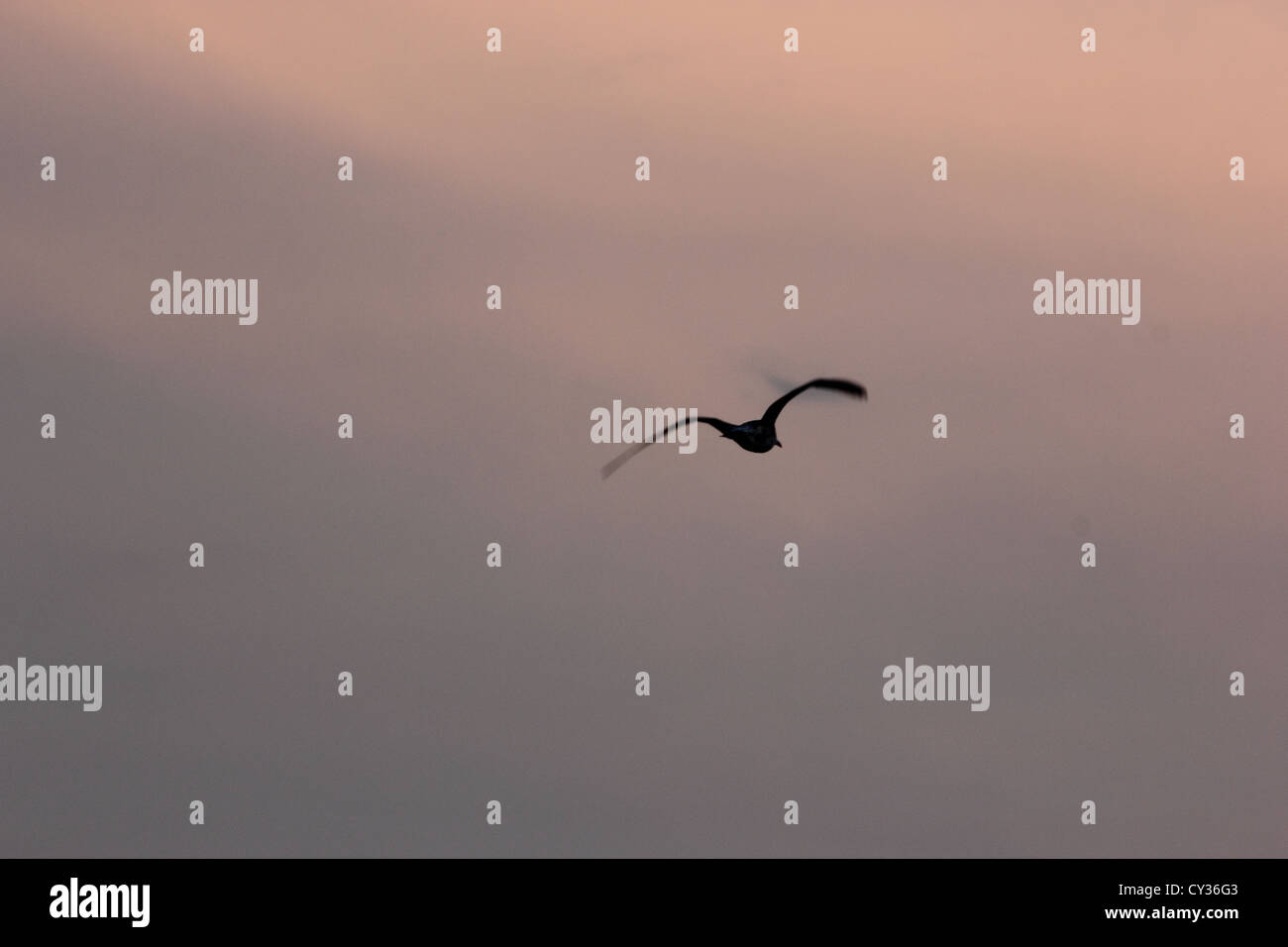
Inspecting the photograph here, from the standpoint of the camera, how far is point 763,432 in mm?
61688

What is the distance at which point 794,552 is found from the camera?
7238cm

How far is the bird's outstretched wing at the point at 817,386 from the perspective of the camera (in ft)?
191

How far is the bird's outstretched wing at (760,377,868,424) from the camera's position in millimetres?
58156

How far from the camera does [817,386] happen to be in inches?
2336
